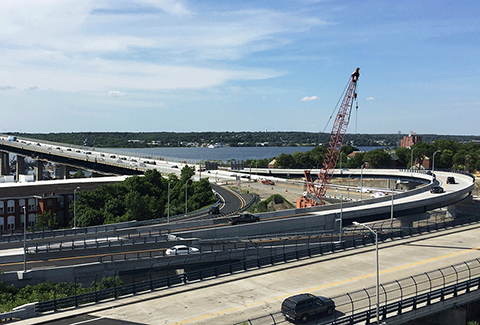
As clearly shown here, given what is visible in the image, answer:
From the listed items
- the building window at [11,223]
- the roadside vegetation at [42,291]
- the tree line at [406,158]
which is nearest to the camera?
the roadside vegetation at [42,291]

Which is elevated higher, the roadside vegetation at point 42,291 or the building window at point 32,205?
the roadside vegetation at point 42,291

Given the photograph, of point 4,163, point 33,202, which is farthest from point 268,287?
point 4,163

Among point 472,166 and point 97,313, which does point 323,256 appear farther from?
point 472,166

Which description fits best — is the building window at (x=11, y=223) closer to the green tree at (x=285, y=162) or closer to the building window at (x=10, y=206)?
the building window at (x=10, y=206)

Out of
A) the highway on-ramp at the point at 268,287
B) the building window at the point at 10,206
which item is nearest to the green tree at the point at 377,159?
the highway on-ramp at the point at 268,287

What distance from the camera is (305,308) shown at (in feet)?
85.5

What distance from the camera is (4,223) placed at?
83750mm

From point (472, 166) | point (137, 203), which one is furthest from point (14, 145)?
point (472, 166)

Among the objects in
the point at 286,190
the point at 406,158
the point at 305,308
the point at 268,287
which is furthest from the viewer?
the point at 406,158

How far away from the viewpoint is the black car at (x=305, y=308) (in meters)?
25.8

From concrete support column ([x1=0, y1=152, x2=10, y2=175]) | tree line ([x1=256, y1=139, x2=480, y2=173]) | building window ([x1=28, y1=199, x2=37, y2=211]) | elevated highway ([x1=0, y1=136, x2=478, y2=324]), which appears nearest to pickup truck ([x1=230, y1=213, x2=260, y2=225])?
elevated highway ([x1=0, y1=136, x2=478, y2=324])

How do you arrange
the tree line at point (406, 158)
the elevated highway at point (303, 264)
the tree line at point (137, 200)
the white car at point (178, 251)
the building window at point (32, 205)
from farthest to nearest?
the tree line at point (406, 158) → the building window at point (32, 205) → the tree line at point (137, 200) → the white car at point (178, 251) → the elevated highway at point (303, 264)

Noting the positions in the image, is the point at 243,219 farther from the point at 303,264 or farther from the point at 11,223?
the point at 11,223

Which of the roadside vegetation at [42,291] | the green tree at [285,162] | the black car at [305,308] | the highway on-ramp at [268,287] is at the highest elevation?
the green tree at [285,162]
